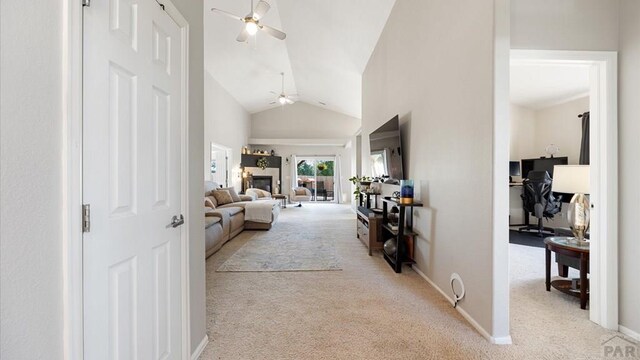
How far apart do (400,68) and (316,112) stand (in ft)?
24.6

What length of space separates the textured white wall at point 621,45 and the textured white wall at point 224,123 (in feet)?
20.5

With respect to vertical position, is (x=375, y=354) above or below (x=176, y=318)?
below

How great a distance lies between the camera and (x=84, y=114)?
3.05 feet

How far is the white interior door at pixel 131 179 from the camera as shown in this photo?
967 mm

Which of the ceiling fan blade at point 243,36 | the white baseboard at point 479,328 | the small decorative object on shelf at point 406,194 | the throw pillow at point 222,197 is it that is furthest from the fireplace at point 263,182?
the white baseboard at point 479,328

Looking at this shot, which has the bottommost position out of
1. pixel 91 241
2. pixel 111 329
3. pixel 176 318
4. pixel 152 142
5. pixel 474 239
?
pixel 176 318

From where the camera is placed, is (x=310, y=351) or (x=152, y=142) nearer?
(x=152, y=142)

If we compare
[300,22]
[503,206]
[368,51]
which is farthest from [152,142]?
[368,51]

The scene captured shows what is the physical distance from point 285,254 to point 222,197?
2.61 m

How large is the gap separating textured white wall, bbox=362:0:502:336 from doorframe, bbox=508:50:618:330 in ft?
1.22

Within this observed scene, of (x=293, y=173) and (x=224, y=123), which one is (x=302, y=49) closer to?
(x=224, y=123)

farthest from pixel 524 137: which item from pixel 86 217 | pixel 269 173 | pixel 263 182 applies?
pixel 263 182

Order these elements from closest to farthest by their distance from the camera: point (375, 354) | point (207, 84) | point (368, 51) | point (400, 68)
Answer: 1. point (375, 354)
2. point (400, 68)
3. point (368, 51)
4. point (207, 84)

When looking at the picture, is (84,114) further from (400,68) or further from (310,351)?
(400,68)
